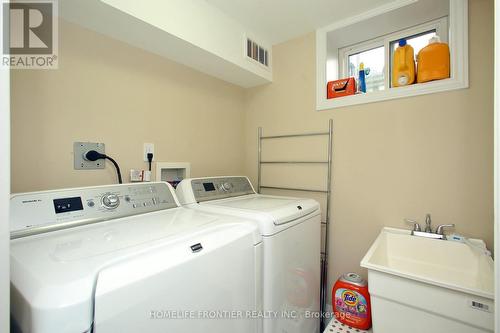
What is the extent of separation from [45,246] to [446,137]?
6.78 ft

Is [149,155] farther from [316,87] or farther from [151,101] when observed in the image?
[316,87]

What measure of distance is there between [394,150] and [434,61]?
0.59m

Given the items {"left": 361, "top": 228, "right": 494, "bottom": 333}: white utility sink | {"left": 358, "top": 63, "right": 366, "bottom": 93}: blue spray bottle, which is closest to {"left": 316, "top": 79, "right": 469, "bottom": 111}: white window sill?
{"left": 358, "top": 63, "right": 366, "bottom": 93}: blue spray bottle

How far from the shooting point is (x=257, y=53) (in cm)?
203

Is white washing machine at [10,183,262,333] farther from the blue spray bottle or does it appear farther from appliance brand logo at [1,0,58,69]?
the blue spray bottle

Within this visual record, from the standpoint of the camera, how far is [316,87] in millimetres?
1972

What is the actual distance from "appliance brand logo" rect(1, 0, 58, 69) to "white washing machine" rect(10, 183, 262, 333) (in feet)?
2.36

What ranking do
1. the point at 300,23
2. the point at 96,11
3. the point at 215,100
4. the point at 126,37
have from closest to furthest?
the point at 96,11, the point at 126,37, the point at 300,23, the point at 215,100

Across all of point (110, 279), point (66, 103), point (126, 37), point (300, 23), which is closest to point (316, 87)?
point (300, 23)

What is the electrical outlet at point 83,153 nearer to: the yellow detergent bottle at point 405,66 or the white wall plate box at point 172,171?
the white wall plate box at point 172,171

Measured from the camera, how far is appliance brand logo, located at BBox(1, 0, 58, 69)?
3.77ft

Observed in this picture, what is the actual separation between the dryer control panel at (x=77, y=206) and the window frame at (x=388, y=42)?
1756mm

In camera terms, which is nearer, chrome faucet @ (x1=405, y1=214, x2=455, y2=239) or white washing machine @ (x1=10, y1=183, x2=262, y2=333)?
white washing machine @ (x1=10, y1=183, x2=262, y2=333)

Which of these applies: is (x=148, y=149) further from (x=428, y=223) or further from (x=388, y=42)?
(x=388, y=42)
